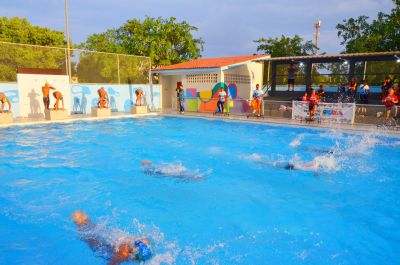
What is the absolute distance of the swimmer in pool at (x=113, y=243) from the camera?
3.73 metres

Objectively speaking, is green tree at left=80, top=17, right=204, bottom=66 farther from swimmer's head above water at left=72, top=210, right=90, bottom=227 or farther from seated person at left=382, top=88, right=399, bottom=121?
swimmer's head above water at left=72, top=210, right=90, bottom=227

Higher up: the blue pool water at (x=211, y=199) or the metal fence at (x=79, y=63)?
the metal fence at (x=79, y=63)

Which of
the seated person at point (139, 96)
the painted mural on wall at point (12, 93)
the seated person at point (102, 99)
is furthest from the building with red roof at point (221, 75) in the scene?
the painted mural on wall at point (12, 93)

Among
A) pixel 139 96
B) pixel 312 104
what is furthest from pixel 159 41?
pixel 312 104

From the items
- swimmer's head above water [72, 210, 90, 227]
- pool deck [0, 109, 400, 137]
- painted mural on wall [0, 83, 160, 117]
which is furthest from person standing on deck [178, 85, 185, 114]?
swimmer's head above water [72, 210, 90, 227]

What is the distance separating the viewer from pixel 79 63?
18422mm

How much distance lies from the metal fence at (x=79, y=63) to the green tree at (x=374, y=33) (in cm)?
1714

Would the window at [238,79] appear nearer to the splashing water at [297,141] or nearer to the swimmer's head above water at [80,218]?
the splashing water at [297,141]

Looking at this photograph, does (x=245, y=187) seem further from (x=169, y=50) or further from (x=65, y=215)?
(x=169, y=50)

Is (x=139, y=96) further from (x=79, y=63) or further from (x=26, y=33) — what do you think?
(x=26, y=33)

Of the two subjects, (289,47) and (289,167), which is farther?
(289,47)

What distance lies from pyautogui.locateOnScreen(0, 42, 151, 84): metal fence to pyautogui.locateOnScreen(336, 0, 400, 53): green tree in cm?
1714

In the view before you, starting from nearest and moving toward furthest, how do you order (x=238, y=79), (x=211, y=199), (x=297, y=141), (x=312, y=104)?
(x=211, y=199), (x=297, y=141), (x=312, y=104), (x=238, y=79)

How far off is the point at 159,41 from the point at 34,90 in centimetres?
1535
